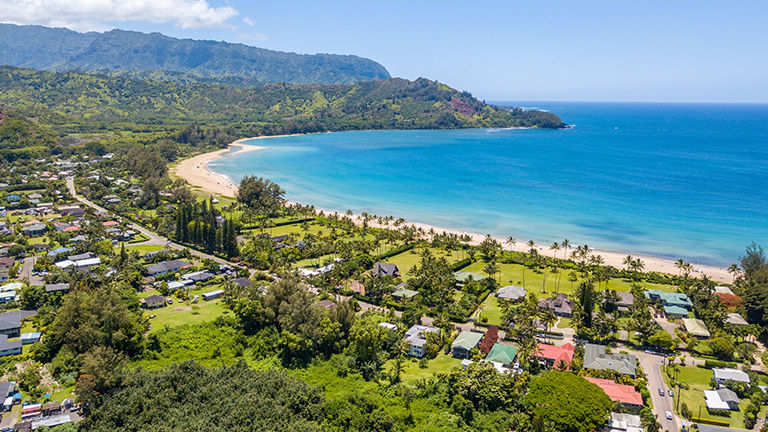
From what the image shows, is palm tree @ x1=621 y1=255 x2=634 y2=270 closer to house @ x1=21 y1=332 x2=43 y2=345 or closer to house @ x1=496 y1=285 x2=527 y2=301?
house @ x1=496 y1=285 x2=527 y2=301

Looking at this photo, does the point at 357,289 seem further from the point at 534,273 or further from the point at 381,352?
the point at 534,273

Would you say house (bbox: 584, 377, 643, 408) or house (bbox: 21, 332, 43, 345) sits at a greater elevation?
house (bbox: 584, 377, 643, 408)

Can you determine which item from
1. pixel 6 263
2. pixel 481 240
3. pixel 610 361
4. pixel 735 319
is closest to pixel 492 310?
pixel 610 361

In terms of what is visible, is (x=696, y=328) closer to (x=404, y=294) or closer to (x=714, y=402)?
(x=714, y=402)

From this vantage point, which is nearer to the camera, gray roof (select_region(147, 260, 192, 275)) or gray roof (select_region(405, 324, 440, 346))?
gray roof (select_region(405, 324, 440, 346))

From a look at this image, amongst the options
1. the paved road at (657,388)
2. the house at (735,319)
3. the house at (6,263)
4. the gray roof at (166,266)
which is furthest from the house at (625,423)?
the house at (6,263)

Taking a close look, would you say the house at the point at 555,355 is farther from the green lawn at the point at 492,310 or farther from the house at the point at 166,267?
the house at the point at 166,267

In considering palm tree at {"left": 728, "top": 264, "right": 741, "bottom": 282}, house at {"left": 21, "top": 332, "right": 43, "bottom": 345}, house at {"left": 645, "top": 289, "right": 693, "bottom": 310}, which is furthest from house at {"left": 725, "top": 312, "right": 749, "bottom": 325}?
house at {"left": 21, "top": 332, "right": 43, "bottom": 345}
